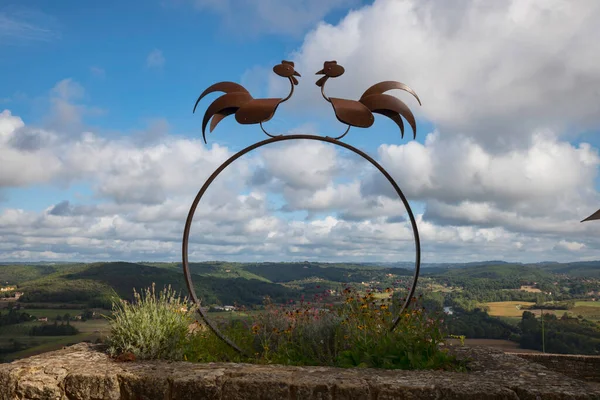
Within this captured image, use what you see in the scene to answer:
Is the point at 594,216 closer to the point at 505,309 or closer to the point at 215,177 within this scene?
the point at 215,177

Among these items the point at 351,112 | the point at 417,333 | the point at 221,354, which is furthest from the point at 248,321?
the point at 351,112

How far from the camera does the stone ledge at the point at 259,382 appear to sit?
4.51 meters

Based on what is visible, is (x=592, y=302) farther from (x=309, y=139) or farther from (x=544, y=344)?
(x=309, y=139)

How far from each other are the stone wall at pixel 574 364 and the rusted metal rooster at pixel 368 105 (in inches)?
196

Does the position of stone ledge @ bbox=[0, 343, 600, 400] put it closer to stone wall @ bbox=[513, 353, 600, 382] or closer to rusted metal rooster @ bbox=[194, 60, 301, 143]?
stone wall @ bbox=[513, 353, 600, 382]

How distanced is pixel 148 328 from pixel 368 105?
464 centimetres

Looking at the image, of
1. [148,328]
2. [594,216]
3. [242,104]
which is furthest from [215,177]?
[594,216]

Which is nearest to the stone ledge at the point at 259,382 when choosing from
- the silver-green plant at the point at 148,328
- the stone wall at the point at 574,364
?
the silver-green plant at the point at 148,328

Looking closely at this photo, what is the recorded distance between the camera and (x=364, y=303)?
729 cm

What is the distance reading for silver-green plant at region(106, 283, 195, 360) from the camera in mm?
5973

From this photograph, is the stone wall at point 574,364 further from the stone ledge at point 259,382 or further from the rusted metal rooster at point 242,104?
the rusted metal rooster at point 242,104

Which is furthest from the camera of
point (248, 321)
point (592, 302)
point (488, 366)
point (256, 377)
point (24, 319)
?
point (592, 302)

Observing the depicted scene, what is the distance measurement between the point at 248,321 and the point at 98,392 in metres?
3.37

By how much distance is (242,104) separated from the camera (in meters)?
7.46
